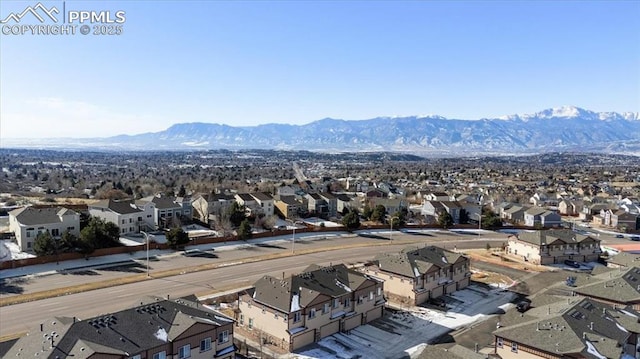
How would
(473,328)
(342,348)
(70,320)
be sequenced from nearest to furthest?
(70,320) < (342,348) < (473,328)

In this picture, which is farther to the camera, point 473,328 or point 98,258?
point 98,258

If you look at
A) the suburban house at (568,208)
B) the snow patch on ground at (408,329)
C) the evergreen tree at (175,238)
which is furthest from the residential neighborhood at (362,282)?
the suburban house at (568,208)

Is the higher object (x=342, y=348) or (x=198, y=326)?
(x=198, y=326)

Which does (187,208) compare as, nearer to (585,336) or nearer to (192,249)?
(192,249)

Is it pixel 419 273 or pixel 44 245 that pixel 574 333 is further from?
pixel 44 245

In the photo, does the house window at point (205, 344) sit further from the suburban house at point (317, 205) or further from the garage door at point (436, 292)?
the suburban house at point (317, 205)

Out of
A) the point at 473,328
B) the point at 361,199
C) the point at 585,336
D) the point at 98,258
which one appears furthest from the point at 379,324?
the point at 361,199

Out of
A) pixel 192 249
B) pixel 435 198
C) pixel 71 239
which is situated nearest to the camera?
pixel 71 239
